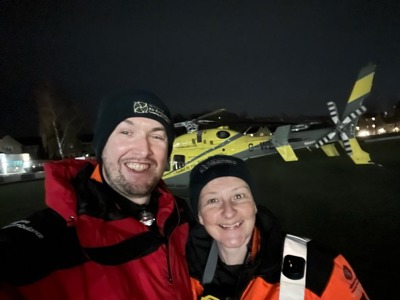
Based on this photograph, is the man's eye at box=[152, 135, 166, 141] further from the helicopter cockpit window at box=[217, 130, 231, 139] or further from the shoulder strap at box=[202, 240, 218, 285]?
the helicopter cockpit window at box=[217, 130, 231, 139]

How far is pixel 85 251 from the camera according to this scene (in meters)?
1.62

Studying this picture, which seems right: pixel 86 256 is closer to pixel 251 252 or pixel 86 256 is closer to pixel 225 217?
pixel 225 217

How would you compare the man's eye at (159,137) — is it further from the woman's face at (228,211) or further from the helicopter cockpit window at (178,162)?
the helicopter cockpit window at (178,162)

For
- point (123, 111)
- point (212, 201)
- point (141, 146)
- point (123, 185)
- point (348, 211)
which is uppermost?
point (123, 111)

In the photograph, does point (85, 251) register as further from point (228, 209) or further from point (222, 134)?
point (222, 134)

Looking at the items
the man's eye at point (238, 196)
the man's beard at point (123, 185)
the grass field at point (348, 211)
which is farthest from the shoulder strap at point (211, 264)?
the grass field at point (348, 211)

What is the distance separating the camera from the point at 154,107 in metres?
2.59

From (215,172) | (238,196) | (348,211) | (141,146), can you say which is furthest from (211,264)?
(348,211)

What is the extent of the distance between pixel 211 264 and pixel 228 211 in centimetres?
46

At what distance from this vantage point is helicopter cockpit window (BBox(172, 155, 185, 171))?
1270 cm

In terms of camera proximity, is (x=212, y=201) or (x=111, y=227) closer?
(x=111, y=227)

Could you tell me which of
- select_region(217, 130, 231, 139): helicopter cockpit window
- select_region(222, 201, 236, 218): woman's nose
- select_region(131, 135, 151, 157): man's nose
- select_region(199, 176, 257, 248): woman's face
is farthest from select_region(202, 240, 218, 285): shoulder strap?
select_region(217, 130, 231, 139): helicopter cockpit window

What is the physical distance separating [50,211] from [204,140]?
11.2 meters

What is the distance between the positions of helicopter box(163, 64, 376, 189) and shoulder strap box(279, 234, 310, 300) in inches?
418
